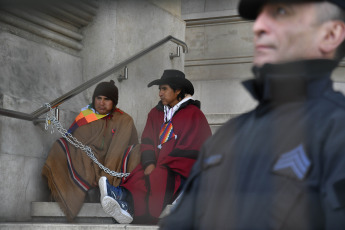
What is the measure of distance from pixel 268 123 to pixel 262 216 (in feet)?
0.52

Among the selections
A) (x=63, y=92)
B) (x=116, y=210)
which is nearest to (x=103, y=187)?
(x=116, y=210)

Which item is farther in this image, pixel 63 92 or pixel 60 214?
pixel 60 214

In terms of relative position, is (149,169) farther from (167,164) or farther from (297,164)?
(297,164)

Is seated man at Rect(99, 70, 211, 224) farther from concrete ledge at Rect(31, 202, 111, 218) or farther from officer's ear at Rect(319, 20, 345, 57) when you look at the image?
officer's ear at Rect(319, 20, 345, 57)

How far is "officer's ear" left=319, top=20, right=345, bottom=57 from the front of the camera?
1.00 meters

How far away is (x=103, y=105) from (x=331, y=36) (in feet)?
13.0

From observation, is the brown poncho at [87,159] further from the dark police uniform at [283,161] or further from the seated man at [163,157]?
the dark police uniform at [283,161]

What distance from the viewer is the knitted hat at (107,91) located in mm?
4926

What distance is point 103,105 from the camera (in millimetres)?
4906

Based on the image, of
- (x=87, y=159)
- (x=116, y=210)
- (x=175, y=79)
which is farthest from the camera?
(x=175, y=79)

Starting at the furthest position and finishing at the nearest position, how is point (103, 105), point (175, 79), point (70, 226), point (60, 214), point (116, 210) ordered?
point (103, 105), point (175, 79), point (60, 214), point (116, 210), point (70, 226)

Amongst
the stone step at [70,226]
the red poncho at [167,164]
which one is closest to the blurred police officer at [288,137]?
the stone step at [70,226]

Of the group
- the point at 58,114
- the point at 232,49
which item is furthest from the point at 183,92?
the point at 232,49

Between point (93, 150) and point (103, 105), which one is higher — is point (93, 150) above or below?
below
